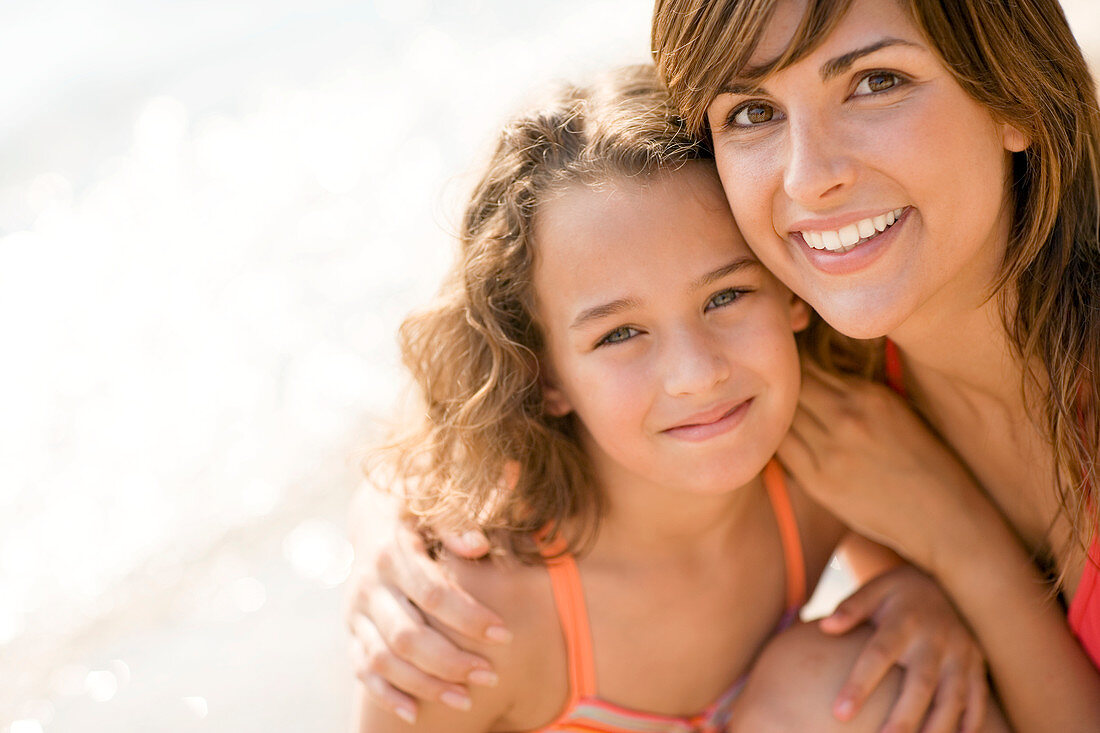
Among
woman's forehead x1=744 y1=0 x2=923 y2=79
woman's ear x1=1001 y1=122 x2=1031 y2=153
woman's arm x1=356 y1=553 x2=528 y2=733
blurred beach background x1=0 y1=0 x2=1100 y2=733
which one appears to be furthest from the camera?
blurred beach background x1=0 y1=0 x2=1100 y2=733

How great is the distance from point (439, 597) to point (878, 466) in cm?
87

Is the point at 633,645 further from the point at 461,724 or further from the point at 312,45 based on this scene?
the point at 312,45

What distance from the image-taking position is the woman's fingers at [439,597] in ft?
7.07

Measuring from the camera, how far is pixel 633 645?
7.68 feet

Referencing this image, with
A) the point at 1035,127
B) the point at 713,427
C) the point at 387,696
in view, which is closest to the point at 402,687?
the point at 387,696

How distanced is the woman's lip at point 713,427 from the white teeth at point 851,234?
347mm

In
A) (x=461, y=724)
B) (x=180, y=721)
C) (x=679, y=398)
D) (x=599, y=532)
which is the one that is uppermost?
(x=679, y=398)

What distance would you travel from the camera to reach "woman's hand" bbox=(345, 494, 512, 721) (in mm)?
2143

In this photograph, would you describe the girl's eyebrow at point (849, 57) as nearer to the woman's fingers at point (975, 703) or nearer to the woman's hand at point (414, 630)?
the woman's hand at point (414, 630)

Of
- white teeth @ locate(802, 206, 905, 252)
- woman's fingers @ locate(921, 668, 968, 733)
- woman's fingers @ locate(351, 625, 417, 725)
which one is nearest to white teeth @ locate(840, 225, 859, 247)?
white teeth @ locate(802, 206, 905, 252)

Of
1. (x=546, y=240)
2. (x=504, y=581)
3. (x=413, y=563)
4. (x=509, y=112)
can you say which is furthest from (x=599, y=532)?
(x=509, y=112)

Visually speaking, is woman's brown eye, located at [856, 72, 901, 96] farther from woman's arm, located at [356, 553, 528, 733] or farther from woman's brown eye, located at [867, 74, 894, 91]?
woman's arm, located at [356, 553, 528, 733]

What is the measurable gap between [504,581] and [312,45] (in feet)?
18.3

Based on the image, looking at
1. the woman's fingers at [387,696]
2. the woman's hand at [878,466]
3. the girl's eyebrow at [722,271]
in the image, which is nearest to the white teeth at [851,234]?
the girl's eyebrow at [722,271]
